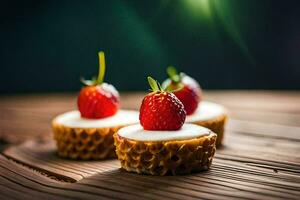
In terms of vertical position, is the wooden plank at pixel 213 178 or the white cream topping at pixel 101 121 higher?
the white cream topping at pixel 101 121

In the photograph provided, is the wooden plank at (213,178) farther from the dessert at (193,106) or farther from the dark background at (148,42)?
the dark background at (148,42)

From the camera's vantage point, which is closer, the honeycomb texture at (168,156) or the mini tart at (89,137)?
the honeycomb texture at (168,156)

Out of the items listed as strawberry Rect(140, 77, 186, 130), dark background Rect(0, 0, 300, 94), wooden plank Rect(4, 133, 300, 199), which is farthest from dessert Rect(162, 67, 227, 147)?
dark background Rect(0, 0, 300, 94)

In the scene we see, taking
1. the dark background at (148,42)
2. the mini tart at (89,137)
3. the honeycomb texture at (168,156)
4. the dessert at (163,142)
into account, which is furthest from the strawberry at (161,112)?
the dark background at (148,42)

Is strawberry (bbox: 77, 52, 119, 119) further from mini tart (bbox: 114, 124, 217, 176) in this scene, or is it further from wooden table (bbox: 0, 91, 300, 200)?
mini tart (bbox: 114, 124, 217, 176)

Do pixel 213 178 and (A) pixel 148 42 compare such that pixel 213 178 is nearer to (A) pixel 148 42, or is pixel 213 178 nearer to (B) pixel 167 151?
(B) pixel 167 151

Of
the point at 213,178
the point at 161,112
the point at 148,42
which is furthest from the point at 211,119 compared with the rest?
the point at 148,42
